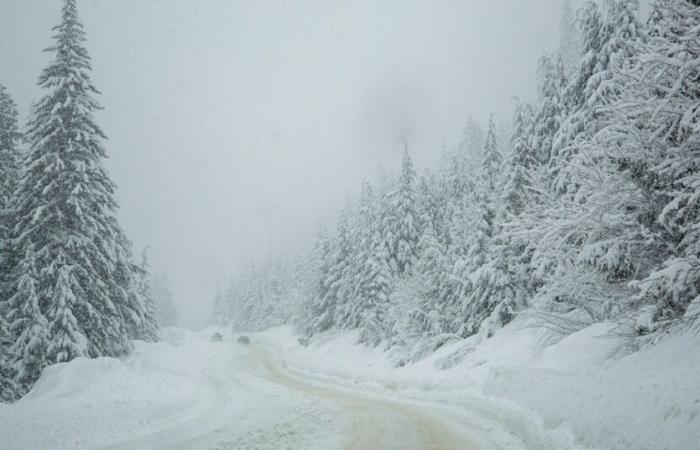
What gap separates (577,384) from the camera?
9.99 meters

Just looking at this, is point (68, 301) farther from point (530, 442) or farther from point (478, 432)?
point (530, 442)

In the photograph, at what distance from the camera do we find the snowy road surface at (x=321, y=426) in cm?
1003

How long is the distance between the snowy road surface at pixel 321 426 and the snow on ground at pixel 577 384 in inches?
35.4

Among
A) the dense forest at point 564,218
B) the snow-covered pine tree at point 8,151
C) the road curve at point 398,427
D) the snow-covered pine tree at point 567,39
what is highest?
the snow-covered pine tree at point 567,39

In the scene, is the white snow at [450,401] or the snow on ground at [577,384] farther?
the white snow at [450,401]

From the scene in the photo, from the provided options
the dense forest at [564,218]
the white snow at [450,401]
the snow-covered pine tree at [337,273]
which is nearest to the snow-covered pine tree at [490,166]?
the dense forest at [564,218]

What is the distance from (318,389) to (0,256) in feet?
51.0

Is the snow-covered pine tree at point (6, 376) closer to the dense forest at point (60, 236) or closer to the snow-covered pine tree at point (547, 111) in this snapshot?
the dense forest at point (60, 236)

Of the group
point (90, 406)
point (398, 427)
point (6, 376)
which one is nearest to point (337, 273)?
point (6, 376)

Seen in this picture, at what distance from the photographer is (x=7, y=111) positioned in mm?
22297

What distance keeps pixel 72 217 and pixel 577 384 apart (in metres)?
20.4

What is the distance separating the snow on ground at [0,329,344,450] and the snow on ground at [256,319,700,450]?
491cm

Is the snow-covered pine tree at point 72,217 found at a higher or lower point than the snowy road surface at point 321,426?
higher

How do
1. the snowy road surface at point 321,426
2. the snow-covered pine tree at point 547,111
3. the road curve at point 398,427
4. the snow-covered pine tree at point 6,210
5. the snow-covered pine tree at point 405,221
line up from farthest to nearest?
the snow-covered pine tree at point 405,221 < the snow-covered pine tree at point 547,111 < the snow-covered pine tree at point 6,210 < the snowy road surface at point 321,426 < the road curve at point 398,427
